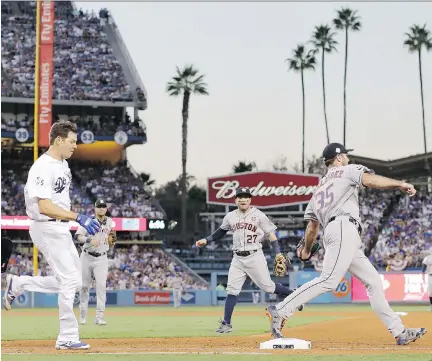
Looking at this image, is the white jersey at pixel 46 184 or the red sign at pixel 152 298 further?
the red sign at pixel 152 298

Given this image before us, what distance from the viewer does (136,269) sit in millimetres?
44781

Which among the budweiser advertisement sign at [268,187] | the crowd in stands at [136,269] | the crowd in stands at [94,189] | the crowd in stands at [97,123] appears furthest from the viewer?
the budweiser advertisement sign at [268,187]

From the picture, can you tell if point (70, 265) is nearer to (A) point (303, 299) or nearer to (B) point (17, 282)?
(B) point (17, 282)

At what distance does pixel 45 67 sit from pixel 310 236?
32.7m

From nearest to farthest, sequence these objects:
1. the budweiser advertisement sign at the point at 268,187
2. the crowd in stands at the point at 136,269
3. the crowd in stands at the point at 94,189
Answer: the crowd in stands at the point at 136,269 < the crowd in stands at the point at 94,189 < the budweiser advertisement sign at the point at 268,187

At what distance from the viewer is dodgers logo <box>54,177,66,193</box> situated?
9633mm

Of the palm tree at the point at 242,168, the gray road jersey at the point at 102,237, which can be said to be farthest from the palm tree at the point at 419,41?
the gray road jersey at the point at 102,237

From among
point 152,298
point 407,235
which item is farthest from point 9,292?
point 407,235

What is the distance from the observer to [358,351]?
9172mm

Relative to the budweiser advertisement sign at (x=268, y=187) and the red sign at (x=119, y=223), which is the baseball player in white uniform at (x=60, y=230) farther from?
the budweiser advertisement sign at (x=268, y=187)

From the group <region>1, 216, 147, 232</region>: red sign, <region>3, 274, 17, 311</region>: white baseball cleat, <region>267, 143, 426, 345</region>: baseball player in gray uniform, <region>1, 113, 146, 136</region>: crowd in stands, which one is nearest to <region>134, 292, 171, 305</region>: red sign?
<region>1, 216, 147, 232</region>: red sign

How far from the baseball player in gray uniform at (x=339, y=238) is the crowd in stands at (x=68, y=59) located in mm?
42374

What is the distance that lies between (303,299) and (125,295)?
28.2 meters

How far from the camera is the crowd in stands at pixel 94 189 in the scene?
48.5m
